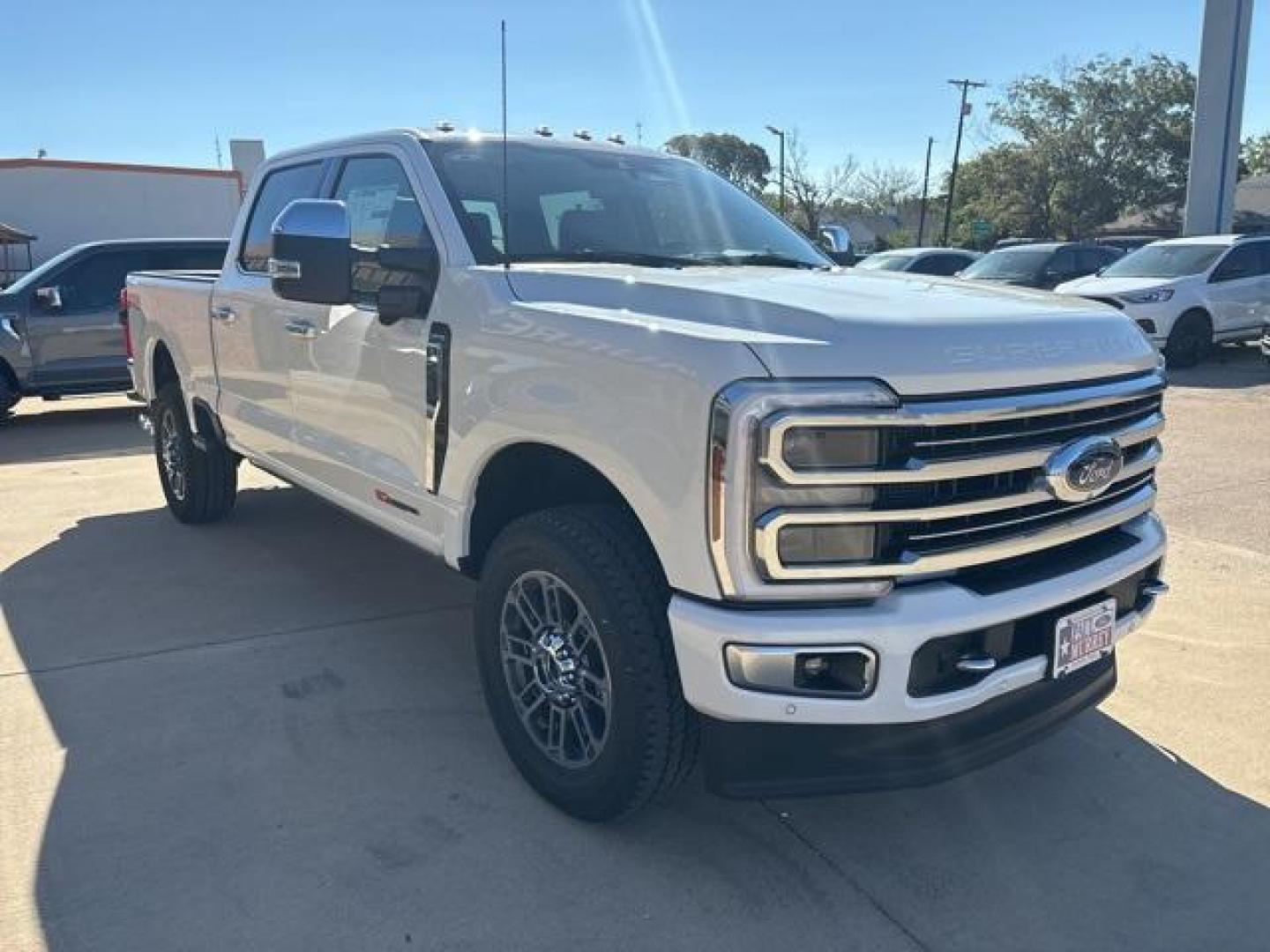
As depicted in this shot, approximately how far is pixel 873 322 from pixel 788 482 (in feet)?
1.60

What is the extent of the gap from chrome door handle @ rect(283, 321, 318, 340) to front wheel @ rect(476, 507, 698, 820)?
154 cm

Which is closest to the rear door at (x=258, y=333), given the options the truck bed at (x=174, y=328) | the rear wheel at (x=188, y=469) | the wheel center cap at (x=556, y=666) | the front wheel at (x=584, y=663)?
the truck bed at (x=174, y=328)

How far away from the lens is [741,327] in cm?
264

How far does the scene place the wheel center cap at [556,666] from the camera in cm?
307

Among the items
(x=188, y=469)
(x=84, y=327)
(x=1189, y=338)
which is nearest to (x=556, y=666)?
(x=188, y=469)

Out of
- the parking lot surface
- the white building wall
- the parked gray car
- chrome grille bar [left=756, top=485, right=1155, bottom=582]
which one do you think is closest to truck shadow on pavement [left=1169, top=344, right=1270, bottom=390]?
the parking lot surface

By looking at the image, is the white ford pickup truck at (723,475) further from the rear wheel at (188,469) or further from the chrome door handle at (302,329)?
the rear wheel at (188,469)

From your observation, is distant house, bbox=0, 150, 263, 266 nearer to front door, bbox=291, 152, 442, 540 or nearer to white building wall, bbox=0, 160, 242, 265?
white building wall, bbox=0, 160, 242, 265

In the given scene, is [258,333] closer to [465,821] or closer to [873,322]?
[465,821]

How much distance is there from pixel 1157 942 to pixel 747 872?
102cm

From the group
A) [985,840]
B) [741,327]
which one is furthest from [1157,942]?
[741,327]

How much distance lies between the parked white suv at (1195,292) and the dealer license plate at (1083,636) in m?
11.4

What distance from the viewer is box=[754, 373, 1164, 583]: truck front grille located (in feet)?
7.94

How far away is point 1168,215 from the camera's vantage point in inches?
2040
